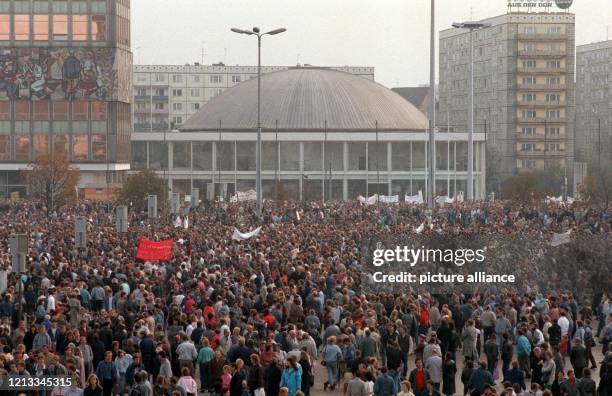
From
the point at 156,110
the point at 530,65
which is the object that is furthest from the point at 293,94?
the point at 156,110

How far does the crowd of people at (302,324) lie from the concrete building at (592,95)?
13375cm

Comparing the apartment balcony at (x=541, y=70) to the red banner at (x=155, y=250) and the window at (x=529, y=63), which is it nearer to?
the window at (x=529, y=63)

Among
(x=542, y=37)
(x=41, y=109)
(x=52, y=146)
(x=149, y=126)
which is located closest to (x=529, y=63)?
(x=542, y=37)

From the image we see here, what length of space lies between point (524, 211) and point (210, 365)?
4273cm

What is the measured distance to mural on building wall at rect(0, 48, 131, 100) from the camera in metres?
107

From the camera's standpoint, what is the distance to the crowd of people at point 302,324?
19109mm

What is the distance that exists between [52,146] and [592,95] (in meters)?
86.7

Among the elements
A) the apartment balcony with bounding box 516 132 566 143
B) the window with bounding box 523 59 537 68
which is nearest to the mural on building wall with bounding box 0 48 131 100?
the window with bounding box 523 59 537 68

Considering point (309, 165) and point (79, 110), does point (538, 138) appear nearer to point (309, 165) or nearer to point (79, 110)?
point (309, 165)

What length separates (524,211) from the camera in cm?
6178

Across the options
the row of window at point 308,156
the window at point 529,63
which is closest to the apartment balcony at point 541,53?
the window at point 529,63

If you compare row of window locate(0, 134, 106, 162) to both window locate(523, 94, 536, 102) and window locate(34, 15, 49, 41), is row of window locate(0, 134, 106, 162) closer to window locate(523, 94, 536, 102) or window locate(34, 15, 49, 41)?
window locate(34, 15, 49, 41)

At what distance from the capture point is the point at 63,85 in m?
108

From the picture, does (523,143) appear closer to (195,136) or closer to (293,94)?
(293,94)
